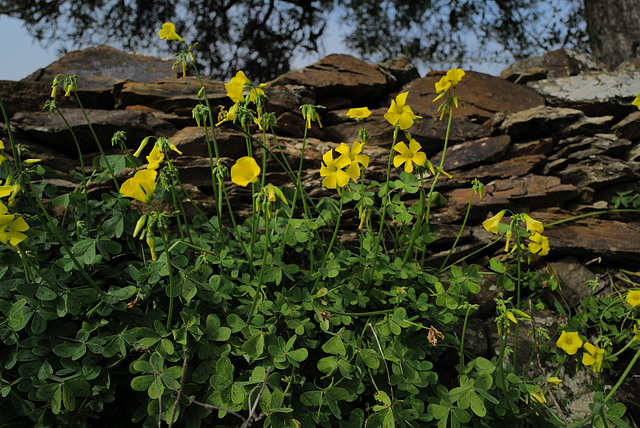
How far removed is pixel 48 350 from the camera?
1.77 metres

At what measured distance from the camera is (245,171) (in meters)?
1.66

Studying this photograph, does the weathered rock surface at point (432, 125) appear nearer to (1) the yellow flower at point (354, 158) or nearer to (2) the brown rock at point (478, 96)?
(2) the brown rock at point (478, 96)

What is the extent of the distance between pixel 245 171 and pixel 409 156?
0.86 metres

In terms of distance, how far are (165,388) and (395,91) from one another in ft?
11.3

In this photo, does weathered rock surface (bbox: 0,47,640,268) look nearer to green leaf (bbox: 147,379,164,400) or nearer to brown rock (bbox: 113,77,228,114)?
brown rock (bbox: 113,77,228,114)

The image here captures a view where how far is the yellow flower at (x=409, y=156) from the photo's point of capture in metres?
2.06

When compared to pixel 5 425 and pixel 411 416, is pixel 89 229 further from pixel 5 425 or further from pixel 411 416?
pixel 411 416

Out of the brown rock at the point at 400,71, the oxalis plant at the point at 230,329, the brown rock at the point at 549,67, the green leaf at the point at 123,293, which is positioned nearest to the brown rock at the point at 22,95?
the oxalis plant at the point at 230,329

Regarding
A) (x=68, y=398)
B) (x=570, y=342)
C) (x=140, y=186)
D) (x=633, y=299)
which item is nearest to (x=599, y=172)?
(x=633, y=299)

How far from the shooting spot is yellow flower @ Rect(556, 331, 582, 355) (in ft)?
7.40

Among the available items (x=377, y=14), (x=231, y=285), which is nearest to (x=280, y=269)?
(x=231, y=285)

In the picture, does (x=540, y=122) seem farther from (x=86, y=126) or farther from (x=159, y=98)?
(x=86, y=126)

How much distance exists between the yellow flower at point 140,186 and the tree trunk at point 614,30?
6576 mm

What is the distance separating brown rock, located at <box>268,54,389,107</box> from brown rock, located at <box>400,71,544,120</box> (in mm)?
347
